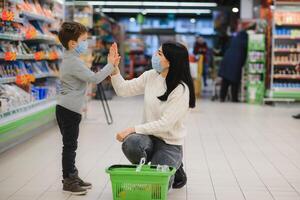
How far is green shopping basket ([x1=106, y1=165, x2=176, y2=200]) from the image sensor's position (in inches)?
137

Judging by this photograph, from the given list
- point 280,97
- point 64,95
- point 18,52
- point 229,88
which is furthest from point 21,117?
point 229,88

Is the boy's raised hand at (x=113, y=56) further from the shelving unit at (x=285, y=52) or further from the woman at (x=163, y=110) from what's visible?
the shelving unit at (x=285, y=52)

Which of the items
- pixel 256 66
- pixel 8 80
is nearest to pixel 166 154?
pixel 8 80

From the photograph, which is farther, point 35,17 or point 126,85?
point 35,17

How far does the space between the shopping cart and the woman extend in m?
0.36

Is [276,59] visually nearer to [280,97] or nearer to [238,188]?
[280,97]

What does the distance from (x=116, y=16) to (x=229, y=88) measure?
57.3 ft

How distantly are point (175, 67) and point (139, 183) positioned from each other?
1.00 meters

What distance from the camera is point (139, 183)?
11.6 feet

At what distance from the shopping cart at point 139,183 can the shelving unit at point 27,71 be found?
2231 millimetres

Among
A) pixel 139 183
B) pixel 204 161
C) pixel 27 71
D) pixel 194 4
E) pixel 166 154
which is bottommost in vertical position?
pixel 204 161

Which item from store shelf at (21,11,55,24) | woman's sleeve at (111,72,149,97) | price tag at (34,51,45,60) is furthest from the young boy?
price tag at (34,51,45,60)

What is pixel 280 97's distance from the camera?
39.2 ft

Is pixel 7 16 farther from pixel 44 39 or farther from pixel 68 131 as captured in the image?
pixel 68 131
